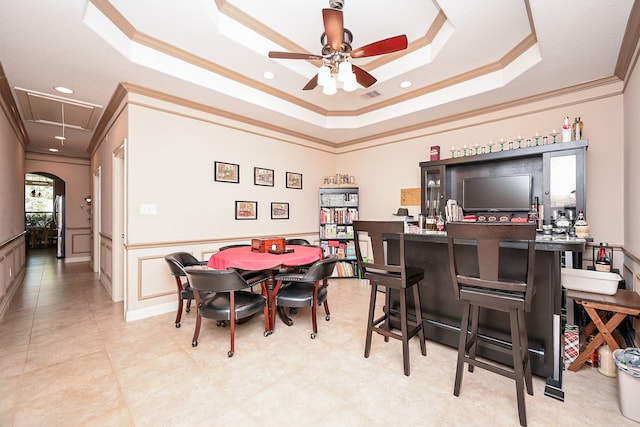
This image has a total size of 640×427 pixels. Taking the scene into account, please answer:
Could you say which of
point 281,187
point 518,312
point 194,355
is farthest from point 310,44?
point 194,355

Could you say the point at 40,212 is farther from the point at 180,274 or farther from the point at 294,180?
the point at 180,274

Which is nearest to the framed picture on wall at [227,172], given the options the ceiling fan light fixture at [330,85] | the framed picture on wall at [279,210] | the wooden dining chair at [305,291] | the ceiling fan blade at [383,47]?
the framed picture on wall at [279,210]

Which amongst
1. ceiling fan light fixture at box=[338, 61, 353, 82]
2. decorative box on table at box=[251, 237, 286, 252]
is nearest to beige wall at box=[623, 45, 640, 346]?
ceiling fan light fixture at box=[338, 61, 353, 82]

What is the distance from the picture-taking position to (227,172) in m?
4.33

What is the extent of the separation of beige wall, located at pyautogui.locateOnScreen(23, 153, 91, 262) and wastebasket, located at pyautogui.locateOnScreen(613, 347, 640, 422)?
10.5m

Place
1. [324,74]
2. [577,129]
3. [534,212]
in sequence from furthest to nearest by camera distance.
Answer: [534,212], [577,129], [324,74]

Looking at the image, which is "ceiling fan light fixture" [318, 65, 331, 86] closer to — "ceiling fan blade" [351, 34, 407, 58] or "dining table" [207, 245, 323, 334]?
"ceiling fan blade" [351, 34, 407, 58]

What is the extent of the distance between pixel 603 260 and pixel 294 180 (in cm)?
439

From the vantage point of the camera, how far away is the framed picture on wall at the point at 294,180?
528 centimetres

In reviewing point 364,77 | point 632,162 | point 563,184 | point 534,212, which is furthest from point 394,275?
point 632,162

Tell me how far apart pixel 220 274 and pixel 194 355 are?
32.1 inches

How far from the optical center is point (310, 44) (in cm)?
319

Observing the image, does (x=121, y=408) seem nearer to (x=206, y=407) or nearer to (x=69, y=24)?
(x=206, y=407)

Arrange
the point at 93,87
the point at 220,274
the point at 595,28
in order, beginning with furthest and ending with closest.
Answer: the point at 93,87, the point at 220,274, the point at 595,28
